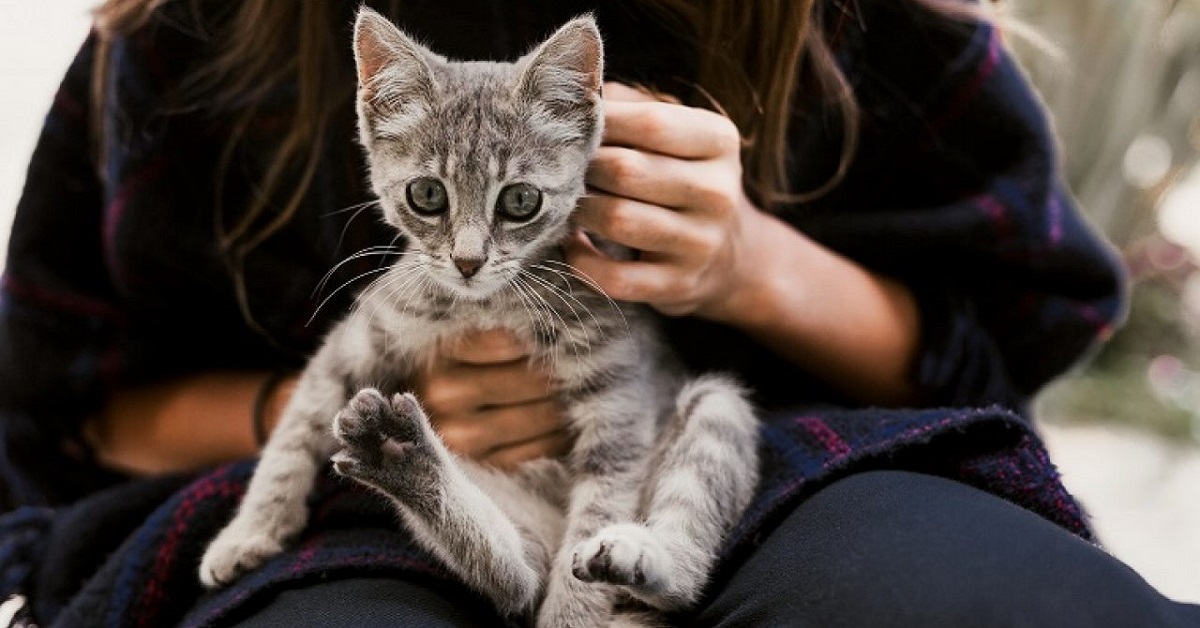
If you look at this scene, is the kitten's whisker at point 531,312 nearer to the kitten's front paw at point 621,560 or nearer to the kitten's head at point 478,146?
the kitten's head at point 478,146

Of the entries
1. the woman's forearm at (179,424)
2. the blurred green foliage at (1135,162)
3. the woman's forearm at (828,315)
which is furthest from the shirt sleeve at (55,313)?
the blurred green foliage at (1135,162)

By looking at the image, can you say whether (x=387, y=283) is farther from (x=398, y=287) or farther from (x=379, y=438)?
(x=379, y=438)

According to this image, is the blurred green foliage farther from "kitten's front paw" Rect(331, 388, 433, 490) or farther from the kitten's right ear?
"kitten's front paw" Rect(331, 388, 433, 490)

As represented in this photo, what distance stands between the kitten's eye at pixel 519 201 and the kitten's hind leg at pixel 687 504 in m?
0.28

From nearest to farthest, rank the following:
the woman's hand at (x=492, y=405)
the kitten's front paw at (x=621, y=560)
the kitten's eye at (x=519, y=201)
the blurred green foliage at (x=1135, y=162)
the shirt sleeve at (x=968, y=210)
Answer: the kitten's front paw at (x=621, y=560), the kitten's eye at (x=519, y=201), the woman's hand at (x=492, y=405), the shirt sleeve at (x=968, y=210), the blurred green foliage at (x=1135, y=162)

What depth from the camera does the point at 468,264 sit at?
3.04 feet

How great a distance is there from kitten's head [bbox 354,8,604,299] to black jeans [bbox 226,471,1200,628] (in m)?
0.31

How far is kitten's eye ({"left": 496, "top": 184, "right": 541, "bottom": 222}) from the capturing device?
0.96 metres

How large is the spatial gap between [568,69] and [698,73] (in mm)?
249

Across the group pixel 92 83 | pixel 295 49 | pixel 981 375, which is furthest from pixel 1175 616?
pixel 92 83

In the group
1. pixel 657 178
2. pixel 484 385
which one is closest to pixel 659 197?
pixel 657 178

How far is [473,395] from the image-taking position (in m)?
1.10

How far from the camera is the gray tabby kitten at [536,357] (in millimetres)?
909

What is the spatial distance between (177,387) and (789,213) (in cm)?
84
